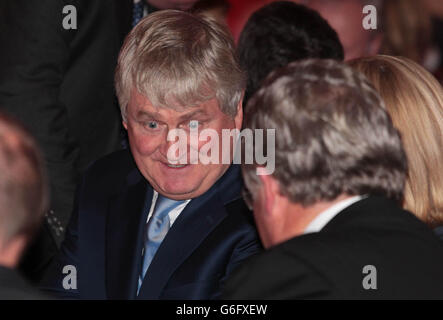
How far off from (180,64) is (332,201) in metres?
0.81

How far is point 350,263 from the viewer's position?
1.74 m

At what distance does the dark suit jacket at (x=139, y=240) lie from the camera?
8.35 ft

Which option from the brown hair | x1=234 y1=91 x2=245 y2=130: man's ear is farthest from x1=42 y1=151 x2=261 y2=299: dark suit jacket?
the brown hair

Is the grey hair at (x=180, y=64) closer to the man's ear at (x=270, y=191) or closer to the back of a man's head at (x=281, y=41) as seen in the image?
Answer: the man's ear at (x=270, y=191)

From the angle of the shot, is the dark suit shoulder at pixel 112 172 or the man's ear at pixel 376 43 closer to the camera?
the dark suit shoulder at pixel 112 172

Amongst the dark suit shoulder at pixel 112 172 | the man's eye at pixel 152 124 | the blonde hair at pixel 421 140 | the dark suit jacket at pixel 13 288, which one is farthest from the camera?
the dark suit shoulder at pixel 112 172

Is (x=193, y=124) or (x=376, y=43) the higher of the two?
(x=193, y=124)

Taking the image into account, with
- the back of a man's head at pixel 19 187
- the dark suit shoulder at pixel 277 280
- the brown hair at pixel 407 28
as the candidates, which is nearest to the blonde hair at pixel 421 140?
the dark suit shoulder at pixel 277 280

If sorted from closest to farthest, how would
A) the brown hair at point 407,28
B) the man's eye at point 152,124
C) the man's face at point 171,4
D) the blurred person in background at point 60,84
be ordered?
the man's eye at point 152,124 < the blurred person in background at point 60,84 < the man's face at point 171,4 < the brown hair at point 407,28

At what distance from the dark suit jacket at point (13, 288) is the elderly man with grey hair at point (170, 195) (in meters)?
0.89

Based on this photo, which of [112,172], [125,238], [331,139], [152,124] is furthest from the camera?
[112,172]

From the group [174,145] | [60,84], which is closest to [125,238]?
[174,145]

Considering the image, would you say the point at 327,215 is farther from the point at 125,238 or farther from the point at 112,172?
the point at 112,172

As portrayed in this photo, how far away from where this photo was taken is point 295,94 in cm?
193
